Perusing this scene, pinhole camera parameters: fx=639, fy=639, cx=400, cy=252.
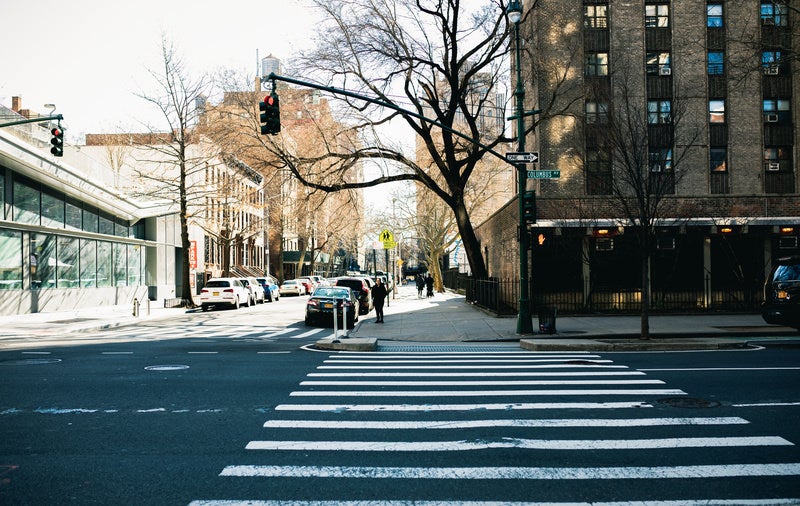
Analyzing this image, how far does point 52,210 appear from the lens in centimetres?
3253

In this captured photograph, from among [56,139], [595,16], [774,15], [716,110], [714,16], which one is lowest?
[56,139]

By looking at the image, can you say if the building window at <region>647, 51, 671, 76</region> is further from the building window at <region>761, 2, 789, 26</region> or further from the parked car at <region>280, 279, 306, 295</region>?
the parked car at <region>280, 279, 306, 295</region>

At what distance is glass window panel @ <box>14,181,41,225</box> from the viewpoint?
2941cm

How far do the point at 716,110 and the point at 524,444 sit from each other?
90.1 ft

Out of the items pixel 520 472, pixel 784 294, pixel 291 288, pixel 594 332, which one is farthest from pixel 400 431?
pixel 291 288

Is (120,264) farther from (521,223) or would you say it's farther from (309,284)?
(521,223)

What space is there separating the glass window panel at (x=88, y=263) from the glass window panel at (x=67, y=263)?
0.65 m

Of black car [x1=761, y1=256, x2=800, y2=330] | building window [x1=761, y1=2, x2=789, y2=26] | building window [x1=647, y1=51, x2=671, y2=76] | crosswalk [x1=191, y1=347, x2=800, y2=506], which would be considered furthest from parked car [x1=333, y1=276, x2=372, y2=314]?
building window [x1=761, y1=2, x2=789, y2=26]

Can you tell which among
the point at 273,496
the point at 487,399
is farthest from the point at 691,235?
the point at 273,496

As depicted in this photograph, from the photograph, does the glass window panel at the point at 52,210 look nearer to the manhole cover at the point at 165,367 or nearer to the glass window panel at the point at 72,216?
the glass window panel at the point at 72,216

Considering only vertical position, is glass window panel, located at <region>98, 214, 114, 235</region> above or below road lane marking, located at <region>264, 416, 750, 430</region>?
above

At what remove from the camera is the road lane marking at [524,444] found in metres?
6.72

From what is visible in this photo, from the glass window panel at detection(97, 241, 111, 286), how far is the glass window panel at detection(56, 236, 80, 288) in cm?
273

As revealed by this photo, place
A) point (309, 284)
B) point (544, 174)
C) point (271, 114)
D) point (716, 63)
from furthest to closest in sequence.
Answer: point (309, 284) < point (716, 63) < point (544, 174) < point (271, 114)
